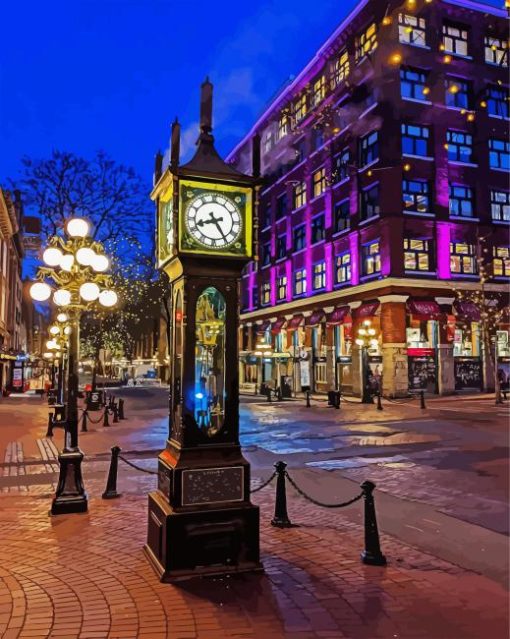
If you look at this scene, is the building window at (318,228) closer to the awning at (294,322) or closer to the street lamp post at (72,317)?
the awning at (294,322)

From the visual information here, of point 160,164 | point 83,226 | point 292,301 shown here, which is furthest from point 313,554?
point 292,301

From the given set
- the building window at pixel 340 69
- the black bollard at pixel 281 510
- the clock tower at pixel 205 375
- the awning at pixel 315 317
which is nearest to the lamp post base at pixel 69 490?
the clock tower at pixel 205 375

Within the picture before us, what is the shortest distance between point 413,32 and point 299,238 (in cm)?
1745

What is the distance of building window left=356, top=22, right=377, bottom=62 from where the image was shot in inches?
1426

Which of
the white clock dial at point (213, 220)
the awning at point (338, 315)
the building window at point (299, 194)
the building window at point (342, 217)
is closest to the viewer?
the white clock dial at point (213, 220)

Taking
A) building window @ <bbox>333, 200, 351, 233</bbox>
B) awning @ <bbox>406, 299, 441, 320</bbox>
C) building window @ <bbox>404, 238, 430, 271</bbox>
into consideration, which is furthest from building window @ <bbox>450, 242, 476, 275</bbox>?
building window @ <bbox>333, 200, 351, 233</bbox>

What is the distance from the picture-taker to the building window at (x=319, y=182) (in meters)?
43.3

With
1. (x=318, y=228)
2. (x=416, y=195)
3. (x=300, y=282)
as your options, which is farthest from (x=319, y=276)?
(x=416, y=195)

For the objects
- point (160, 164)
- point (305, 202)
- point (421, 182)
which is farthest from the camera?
point (305, 202)

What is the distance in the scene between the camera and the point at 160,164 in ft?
23.9

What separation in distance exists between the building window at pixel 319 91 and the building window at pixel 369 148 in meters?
6.01

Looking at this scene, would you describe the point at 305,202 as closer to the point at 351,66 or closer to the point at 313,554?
the point at 351,66

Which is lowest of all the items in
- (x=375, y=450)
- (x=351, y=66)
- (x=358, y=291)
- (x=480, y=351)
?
(x=375, y=450)

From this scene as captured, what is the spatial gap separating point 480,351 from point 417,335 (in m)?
4.69
